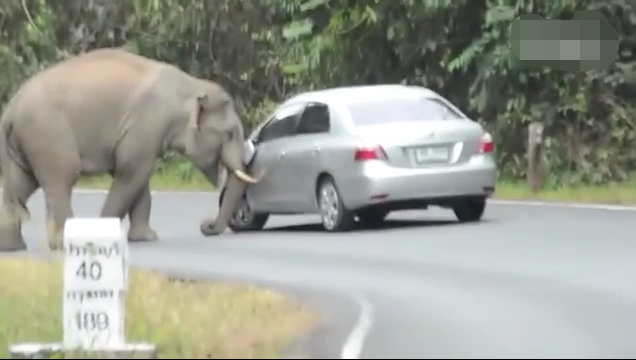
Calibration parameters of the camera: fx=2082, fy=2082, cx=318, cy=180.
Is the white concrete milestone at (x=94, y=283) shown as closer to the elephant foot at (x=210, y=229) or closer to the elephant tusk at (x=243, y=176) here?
the elephant tusk at (x=243, y=176)

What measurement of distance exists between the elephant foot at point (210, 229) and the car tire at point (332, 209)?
1279 mm

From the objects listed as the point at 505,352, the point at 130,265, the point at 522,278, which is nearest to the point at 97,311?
the point at 505,352

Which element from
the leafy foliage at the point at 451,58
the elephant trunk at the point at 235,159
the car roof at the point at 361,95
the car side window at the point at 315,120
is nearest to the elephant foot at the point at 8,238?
the elephant trunk at the point at 235,159

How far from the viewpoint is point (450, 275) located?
18078 millimetres

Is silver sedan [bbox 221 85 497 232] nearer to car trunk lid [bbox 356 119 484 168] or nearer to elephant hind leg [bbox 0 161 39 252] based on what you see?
car trunk lid [bbox 356 119 484 168]

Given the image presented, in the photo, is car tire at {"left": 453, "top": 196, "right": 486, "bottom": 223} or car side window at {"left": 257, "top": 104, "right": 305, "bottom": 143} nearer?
car tire at {"left": 453, "top": 196, "right": 486, "bottom": 223}

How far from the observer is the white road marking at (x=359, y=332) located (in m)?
12.8

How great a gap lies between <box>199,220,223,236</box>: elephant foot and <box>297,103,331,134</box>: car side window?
4.88 feet

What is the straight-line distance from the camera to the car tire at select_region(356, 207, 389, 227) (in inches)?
977

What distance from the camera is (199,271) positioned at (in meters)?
19.4

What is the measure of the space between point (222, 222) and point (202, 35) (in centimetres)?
2058

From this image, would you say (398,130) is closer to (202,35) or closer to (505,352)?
(505,352)

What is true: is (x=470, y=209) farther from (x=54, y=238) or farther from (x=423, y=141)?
(x=54, y=238)

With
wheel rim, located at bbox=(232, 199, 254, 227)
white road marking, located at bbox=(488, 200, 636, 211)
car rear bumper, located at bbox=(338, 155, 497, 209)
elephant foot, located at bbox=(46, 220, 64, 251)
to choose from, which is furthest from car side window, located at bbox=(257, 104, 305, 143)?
white road marking, located at bbox=(488, 200, 636, 211)
